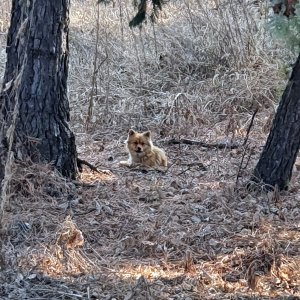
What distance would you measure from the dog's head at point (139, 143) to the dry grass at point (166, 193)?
14.4 inches

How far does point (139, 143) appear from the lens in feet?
32.0

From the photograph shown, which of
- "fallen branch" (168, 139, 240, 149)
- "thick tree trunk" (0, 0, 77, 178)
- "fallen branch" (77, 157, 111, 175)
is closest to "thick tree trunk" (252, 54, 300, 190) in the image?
"fallen branch" (77, 157, 111, 175)

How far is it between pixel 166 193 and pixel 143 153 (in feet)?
6.05

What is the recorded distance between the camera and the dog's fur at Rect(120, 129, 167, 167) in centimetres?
944

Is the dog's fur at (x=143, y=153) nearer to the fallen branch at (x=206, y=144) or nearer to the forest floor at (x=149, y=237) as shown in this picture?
the forest floor at (x=149, y=237)

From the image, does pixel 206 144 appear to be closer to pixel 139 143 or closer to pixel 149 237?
pixel 139 143

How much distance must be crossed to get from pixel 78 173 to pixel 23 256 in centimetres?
242

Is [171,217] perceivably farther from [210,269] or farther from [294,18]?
[294,18]

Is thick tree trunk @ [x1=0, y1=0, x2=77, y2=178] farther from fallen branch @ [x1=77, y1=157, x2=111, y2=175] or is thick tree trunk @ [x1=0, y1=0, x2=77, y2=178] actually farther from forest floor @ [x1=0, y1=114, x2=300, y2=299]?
fallen branch @ [x1=77, y1=157, x2=111, y2=175]

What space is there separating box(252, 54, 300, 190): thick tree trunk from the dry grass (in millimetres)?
243

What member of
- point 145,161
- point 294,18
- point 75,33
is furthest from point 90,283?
point 75,33

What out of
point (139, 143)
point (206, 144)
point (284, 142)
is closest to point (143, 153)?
point (139, 143)

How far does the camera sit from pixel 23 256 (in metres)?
5.62

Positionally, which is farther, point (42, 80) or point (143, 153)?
point (143, 153)
